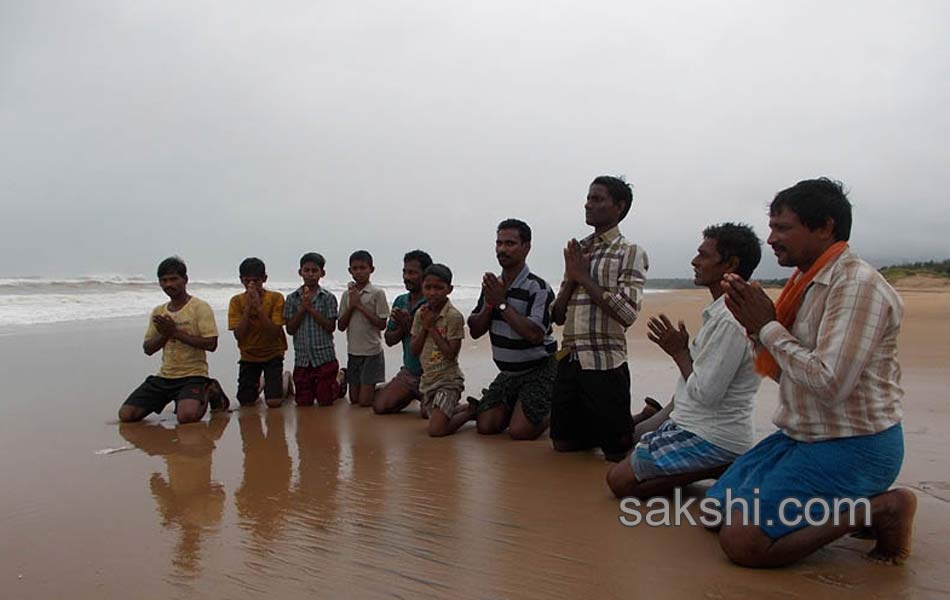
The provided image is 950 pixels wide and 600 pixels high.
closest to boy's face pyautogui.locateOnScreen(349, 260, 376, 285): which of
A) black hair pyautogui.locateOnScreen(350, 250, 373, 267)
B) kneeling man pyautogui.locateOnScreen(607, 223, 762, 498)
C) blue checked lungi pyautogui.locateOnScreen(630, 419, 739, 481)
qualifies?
black hair pyautogui.locateOnScreen(350, 250, 373, 267)

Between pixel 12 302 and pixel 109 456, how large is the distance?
16.1m

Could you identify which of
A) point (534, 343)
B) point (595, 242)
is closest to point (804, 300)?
point (595, 242)

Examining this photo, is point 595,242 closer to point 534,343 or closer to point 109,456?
point 534,343

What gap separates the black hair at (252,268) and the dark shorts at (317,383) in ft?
3.57

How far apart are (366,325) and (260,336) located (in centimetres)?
113

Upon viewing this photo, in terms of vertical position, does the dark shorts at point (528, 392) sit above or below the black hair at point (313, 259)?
below

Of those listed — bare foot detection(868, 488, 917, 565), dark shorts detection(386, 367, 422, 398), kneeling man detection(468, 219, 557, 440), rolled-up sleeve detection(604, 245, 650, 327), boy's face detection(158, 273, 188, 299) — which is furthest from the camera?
dark shorts detection(386, 367, 422, 398)

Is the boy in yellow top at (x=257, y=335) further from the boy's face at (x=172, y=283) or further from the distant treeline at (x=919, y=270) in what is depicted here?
the distant treeline at (x=919, y=270)

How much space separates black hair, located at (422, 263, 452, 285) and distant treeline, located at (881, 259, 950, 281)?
38.1 m

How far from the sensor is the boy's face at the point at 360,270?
656 centimetres

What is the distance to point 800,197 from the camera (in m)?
2.67

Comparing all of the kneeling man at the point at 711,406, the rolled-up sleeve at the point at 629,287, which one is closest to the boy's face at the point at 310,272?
the rolled-up sleeve at the point at 629,287

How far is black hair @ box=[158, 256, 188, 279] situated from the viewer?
5.83 metres

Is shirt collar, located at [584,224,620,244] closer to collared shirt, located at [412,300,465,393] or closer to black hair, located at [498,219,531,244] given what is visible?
black hair, located at [498,219,531,244]
